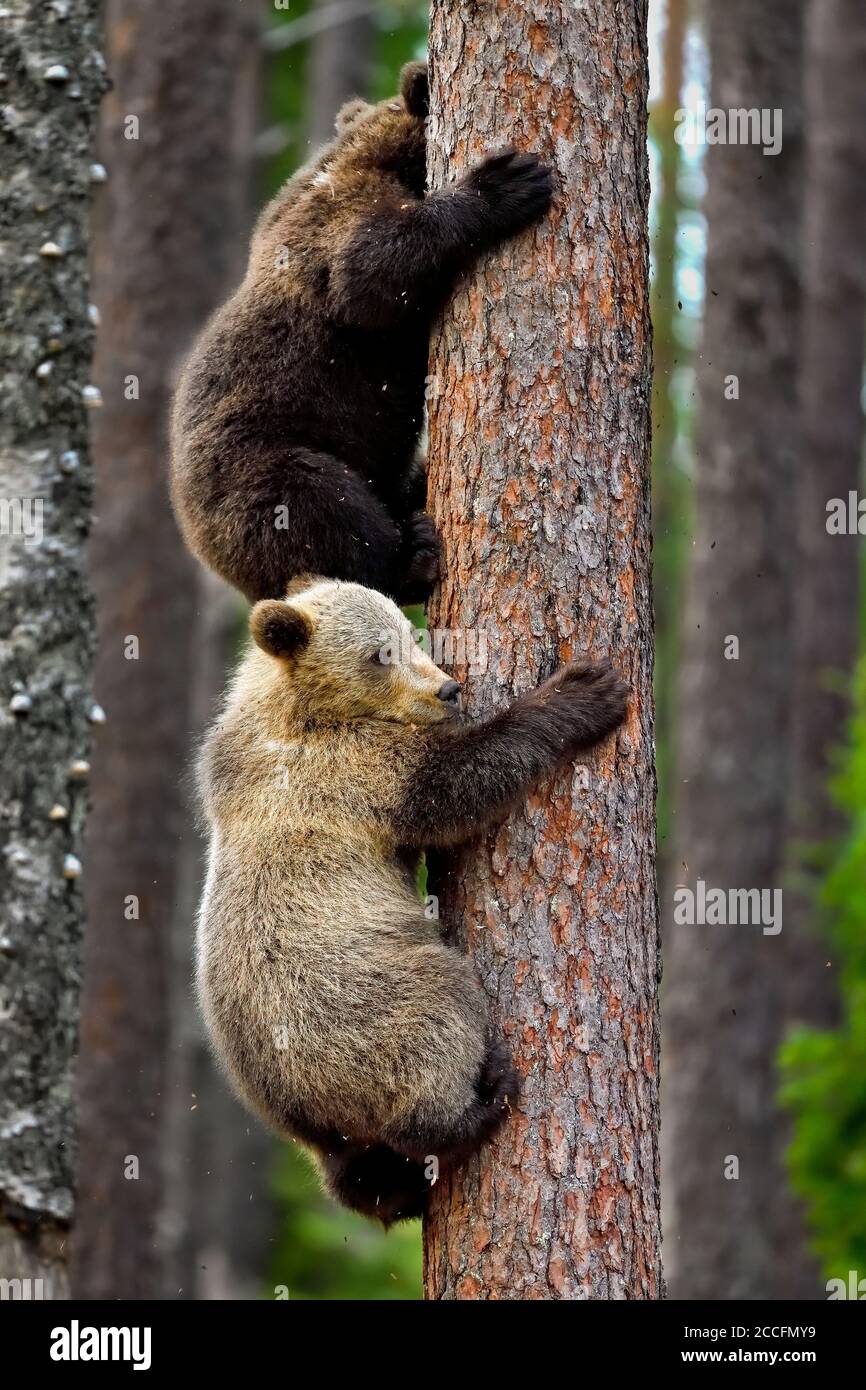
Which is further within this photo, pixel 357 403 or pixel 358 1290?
pixel 358 1290

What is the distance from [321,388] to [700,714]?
7.95 meters

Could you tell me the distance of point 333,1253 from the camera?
74.4ft

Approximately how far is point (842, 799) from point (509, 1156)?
30.9ft

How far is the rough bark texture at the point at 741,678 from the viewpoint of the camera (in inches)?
520

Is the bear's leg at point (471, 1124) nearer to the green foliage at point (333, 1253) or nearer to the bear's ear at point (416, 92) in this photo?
the bear's ear at point (416, 92)

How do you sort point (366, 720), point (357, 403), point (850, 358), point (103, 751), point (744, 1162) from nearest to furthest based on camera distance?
point (366, 720) → point (357, 403) → point (103, 751) → point (744, 1162) → point (850, 358)

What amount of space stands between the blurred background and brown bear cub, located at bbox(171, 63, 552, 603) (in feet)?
9.58

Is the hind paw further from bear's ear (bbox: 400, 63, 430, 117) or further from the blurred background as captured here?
the blurred background

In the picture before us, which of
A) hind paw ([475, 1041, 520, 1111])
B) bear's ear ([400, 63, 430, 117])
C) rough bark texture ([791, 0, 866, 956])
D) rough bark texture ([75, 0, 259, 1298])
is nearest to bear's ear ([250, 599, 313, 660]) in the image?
hind paw ([475, 1041, 520, 1111])

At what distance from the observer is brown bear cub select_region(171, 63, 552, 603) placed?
620cm

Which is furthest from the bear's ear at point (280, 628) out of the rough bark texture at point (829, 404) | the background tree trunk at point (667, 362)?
the rough bark texture at point (829, 404)

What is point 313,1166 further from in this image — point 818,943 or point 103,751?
point 818,943

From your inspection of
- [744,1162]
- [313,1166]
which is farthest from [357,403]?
[744,1162]

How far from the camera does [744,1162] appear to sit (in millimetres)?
13078
